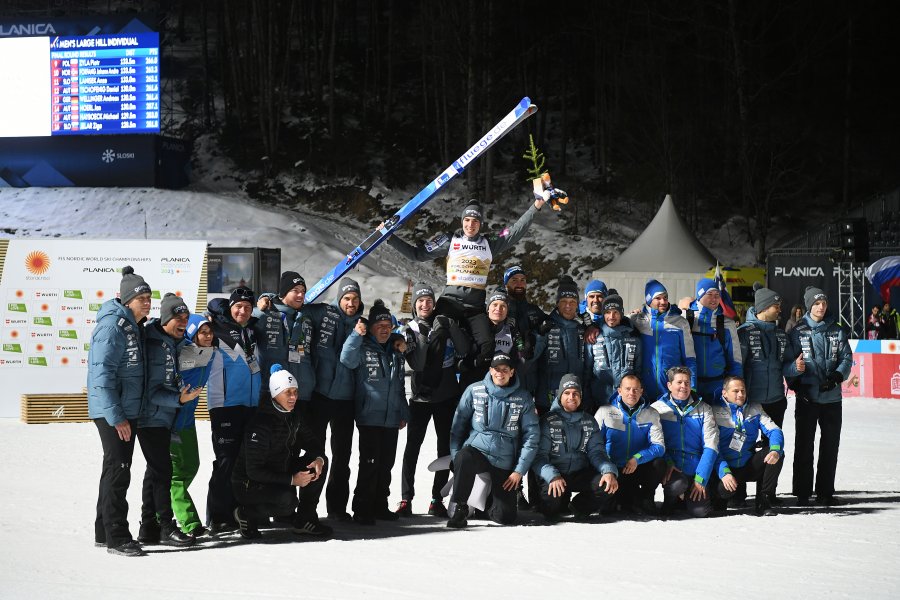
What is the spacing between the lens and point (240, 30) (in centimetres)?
4538

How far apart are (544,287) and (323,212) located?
841 centimetres

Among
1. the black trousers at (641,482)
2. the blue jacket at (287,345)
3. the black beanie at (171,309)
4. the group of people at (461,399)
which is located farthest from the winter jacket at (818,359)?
the black beanie at (171,309)

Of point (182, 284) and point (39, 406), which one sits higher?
point (182, 284)

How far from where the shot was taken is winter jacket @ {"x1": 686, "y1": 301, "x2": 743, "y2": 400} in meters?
8.06

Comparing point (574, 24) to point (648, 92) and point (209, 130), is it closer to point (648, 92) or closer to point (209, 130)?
point (648, 92)

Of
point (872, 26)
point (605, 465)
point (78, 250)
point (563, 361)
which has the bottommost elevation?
point (605, 465)

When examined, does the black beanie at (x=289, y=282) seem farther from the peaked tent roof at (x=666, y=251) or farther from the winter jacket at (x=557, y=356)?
the peaked tent roof at (x=666, y=251)

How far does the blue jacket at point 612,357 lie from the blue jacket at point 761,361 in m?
0.86

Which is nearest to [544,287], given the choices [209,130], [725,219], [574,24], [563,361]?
[725,219]

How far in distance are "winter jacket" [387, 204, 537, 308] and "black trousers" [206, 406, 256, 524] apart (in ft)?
6.05

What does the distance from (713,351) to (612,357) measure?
0.79 meters

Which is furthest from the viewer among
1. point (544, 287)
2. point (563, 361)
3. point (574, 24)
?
point (574, 24)

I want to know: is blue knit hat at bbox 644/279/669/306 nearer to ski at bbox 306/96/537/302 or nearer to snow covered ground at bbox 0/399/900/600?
snow covered ground at bbox 0/399/900/600

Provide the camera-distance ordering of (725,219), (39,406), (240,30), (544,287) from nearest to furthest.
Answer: (39,406) → (544,287) → (725,219) → (240,30)
